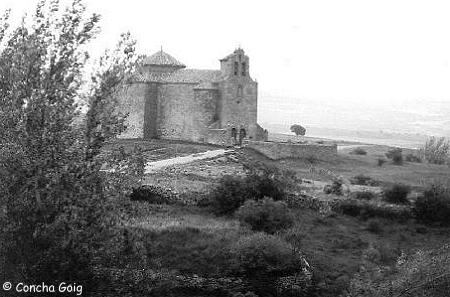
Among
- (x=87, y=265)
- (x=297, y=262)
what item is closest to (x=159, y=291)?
(x=297, y=262)

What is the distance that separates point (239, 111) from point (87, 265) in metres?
31.4

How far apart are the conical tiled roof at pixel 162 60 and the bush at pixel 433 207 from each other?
75.8 ft

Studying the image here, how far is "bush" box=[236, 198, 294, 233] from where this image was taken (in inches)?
833

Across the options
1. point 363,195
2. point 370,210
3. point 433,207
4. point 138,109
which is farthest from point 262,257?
point 138,109

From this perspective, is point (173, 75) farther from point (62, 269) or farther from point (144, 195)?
point (62, 269)

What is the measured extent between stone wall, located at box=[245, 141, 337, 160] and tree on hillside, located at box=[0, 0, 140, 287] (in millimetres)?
26758

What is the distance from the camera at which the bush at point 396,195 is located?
27.0 meters

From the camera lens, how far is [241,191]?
2436 centimetres

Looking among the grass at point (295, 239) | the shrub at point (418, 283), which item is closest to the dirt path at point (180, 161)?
the grass at point (295, 239)

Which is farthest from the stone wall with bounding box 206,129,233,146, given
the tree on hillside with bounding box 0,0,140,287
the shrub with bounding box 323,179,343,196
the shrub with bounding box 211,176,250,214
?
the tree on hillside with bounding box 0,0,140,287

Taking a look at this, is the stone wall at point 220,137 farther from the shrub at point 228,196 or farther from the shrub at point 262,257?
the shrub at point 262,257

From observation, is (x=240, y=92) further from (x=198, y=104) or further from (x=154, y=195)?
(x=154, y=195)

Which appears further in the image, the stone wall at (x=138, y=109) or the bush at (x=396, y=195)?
the stone wall at (x=138, y=109)

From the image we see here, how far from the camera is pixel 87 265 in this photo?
9719mm
